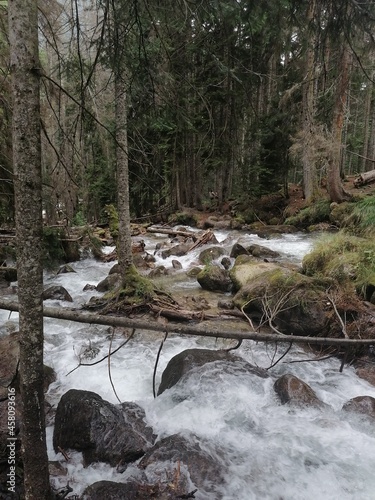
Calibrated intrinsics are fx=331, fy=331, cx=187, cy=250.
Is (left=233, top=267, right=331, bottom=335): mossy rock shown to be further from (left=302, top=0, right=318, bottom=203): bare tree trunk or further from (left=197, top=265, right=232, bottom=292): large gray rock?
(left=302, top=0, right=318, bottom=203): bare tree trunk

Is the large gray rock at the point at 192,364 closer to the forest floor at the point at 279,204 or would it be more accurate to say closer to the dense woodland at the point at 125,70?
the dense woodland at the point at 125,70

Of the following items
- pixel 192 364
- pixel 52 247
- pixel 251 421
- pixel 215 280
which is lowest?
pixel 251 421

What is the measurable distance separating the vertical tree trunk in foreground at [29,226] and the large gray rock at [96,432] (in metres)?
1.18

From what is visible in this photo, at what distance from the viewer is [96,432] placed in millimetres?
3777

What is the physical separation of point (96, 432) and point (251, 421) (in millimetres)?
2029

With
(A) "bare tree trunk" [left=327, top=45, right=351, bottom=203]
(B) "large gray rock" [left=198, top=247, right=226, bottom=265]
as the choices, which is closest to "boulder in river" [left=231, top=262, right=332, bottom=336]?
(B) "large gray rock" [left=198, top=247, right=226, bottom=265]

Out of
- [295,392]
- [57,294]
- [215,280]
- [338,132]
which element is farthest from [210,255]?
[338,132]

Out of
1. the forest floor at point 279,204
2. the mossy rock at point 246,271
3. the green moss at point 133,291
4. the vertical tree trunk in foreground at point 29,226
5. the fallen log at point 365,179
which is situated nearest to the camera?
the vertical tree trunk in foreground at point 29,226

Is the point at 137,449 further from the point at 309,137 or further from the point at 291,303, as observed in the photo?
the point at 309,137

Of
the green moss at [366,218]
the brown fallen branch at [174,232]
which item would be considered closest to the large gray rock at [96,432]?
the green moss at [366,218]

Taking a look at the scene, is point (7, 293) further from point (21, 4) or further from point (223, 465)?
point (21, 4)

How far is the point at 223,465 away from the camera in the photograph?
375 cm

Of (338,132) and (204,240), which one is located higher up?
(338,132)

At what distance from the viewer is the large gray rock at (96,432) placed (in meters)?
3.67
